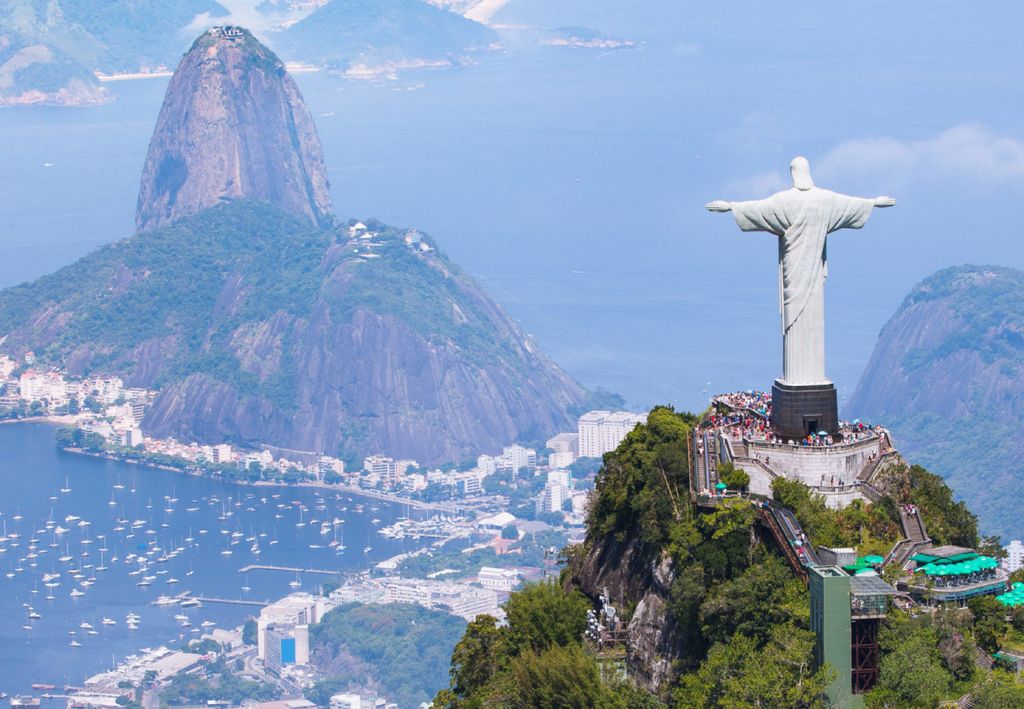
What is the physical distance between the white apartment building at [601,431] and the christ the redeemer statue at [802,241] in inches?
5220

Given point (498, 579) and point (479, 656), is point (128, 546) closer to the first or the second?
point (498, 579)

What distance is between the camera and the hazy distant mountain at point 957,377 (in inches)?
5797

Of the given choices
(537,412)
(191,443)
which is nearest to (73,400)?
(191,443)

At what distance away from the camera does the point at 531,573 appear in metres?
149

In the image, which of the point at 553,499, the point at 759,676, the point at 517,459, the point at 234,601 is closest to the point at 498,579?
the point at 234,601

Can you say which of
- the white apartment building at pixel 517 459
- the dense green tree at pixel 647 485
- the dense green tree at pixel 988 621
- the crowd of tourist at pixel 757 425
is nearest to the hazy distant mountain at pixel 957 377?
the white apartment building at pixel 517 459

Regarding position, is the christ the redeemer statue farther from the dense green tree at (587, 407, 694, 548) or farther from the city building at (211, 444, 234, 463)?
the city building at (211, 444, 234, 463)

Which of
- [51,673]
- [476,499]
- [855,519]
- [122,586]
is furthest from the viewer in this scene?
[476,499]

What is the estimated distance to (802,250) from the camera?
156 feet

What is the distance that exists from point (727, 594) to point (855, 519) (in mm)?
4372

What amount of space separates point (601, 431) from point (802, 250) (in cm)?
13695

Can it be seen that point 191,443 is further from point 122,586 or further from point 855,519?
point 855,519

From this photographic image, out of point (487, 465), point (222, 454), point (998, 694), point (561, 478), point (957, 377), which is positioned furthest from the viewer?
point (222, 454)

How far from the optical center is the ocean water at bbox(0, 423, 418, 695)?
132 metres
